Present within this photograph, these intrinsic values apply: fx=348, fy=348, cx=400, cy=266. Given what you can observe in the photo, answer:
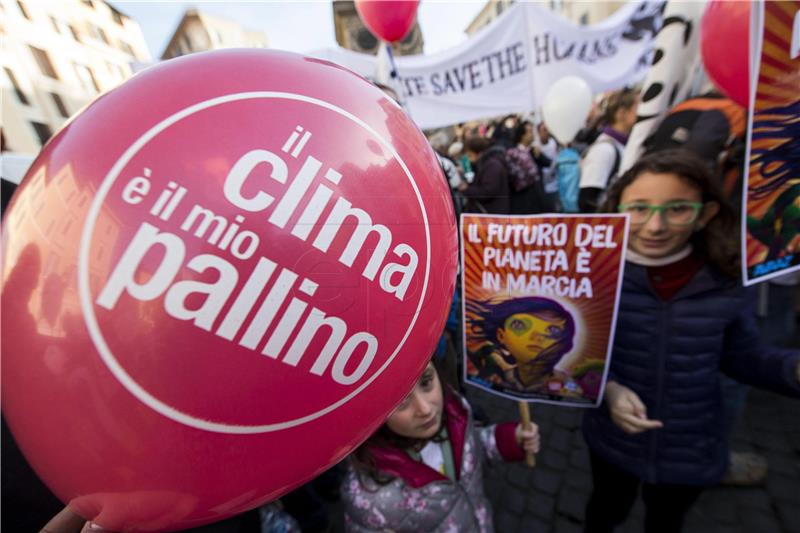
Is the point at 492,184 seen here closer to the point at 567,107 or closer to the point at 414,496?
the point at 567,107

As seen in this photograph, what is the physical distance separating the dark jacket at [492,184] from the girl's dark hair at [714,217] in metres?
1.62

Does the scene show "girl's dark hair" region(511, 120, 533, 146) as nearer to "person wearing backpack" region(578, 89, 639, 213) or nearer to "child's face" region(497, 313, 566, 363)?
"person wearing backpack" region(578, 89, 639, 213)

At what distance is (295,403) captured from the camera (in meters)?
0.57

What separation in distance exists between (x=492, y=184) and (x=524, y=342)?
6.65 feet

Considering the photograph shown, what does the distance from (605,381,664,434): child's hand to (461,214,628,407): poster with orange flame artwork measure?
0.32ft

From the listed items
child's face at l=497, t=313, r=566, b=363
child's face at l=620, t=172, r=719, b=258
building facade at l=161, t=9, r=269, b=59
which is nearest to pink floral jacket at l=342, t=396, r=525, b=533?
child's face at l=497, t=313, r=566, b=363

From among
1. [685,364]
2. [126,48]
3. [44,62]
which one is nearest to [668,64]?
[685,364]

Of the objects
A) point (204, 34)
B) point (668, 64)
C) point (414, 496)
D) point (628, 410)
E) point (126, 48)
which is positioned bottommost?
point (414, 496)

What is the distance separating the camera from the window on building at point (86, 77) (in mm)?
18344

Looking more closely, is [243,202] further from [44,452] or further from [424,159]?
[44,452]

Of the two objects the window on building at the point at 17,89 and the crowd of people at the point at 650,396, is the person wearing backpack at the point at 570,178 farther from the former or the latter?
the window on building at the point at 17,89

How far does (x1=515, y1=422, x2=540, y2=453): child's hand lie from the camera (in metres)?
1.38

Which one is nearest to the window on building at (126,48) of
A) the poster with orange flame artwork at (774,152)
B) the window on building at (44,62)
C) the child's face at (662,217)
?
the window on building at (44,62)

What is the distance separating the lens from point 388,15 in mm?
3729
